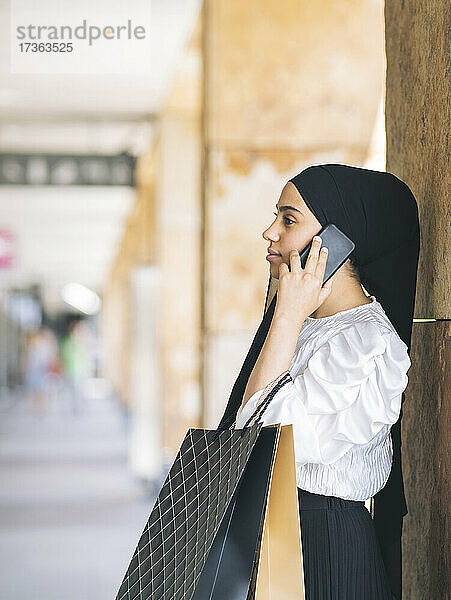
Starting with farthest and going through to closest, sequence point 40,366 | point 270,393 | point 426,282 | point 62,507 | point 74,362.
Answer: point 74,362, point 40,366, point 62,507, point 426,282, point 270,393

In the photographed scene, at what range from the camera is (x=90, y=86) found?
716 centimetres

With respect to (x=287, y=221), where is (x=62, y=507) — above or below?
below

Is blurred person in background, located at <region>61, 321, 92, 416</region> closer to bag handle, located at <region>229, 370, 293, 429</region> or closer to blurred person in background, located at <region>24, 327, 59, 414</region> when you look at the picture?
blurred person in background, located at <region>24, 327, 59, 414</region>

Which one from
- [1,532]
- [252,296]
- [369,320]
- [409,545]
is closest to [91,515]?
[1,532]

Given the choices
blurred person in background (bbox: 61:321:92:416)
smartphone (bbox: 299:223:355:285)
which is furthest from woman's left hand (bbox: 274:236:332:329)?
blurred person in background (bbox: 61:321:92:416)

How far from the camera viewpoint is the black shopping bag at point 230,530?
1.40 meters

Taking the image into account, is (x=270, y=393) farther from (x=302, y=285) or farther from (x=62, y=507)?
(x=62, y=507)

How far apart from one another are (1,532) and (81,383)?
6.81 m

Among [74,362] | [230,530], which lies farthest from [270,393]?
[74,362]

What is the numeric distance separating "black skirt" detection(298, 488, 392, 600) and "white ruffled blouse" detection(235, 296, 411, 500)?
39 millimetres

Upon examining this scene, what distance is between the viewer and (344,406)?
153cm

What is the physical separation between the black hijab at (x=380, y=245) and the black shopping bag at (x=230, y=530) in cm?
21

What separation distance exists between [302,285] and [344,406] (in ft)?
0.77

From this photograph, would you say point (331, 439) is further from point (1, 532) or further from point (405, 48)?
point (1, 532)
